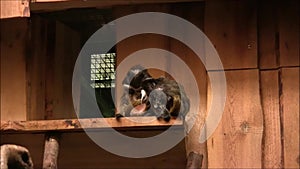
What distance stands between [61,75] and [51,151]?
46cm

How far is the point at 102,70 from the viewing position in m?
2.13

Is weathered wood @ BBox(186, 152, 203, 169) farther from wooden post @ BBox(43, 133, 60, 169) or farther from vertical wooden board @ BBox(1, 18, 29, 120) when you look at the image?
vertical wooden board @ BBox(1, 18, 29, 120)

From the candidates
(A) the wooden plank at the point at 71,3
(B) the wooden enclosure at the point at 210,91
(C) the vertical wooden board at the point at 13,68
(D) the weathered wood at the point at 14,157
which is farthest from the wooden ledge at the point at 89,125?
(D) the weathered wood at the point at 14,157

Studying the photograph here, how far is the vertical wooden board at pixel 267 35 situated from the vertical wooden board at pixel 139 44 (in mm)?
279

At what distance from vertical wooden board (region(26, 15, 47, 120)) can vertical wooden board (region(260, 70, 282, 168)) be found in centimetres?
71

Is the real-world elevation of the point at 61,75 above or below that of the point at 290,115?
above

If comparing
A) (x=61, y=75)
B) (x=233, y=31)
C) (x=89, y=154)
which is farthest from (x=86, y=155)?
(x=233, y=31)

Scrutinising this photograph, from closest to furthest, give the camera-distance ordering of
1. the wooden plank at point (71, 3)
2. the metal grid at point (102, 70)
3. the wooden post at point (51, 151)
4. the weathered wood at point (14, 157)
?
the weathered wood at point (14, 157)
the wooden post at point (51, 151)
the wooden plank at point (71, 3)
the metal grid at point (102, 70)

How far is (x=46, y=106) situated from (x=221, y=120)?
1.96 feet

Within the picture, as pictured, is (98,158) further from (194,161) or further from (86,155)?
(194,161)

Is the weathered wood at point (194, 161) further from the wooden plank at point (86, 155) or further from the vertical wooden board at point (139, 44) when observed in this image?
Result: the vertical wooden board at point (139, 44)

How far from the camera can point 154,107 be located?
65.7 inches

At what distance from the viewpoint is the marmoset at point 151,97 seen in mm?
1663

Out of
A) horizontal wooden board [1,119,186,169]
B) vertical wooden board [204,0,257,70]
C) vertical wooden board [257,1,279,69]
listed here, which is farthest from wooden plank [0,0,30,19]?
vertical wooden board [257,1,279,69]
